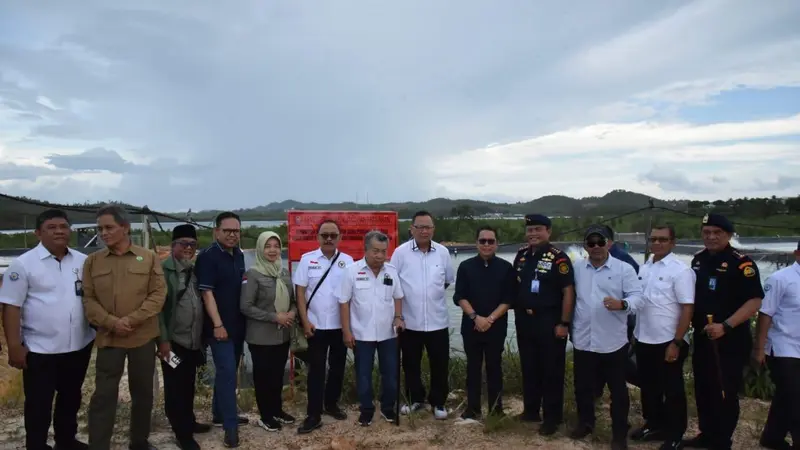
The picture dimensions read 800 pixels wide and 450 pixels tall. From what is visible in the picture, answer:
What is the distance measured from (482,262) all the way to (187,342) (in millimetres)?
2588

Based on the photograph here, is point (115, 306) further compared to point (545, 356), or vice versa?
point (545, 356)

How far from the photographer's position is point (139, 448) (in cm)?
430

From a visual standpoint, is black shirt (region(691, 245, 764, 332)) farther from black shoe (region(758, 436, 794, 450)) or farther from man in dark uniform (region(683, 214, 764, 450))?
black shoe (region(758, 436, 794, 450))

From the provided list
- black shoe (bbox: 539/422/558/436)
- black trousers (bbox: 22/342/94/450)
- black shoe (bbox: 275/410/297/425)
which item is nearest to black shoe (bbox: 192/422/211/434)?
black shoe (bbox: 275/410/297/425)

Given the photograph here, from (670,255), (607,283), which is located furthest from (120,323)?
(670,255)

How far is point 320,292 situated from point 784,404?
3915 millimetres

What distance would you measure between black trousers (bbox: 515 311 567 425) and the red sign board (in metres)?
2.29

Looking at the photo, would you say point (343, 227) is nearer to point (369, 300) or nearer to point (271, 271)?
point (369, 300)

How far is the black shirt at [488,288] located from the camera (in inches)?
193

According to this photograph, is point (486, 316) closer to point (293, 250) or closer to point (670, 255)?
point (670, 255)

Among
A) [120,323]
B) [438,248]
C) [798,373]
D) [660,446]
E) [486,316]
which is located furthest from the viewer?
[438,248]

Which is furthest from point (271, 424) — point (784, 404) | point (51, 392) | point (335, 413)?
point (784, 404)

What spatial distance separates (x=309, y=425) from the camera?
189 inches

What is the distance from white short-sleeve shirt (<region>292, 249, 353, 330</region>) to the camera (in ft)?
16.1
